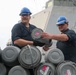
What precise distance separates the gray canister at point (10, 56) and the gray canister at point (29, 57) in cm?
10

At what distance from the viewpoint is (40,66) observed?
12.8ft

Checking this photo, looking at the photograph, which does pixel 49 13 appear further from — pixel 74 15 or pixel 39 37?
pixel 39 37

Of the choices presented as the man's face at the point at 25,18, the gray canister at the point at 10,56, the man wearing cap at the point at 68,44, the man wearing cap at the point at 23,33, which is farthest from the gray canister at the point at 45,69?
the man's face at the point at 25,18

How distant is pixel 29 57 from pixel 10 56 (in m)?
0.26

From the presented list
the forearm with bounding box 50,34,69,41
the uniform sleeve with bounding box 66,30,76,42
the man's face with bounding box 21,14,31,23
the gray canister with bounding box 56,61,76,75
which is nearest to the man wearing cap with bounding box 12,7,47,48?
the man's face with bounding box 21,14,31,23

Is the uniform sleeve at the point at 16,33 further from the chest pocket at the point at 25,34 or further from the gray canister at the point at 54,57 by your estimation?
the gray canister at the point at 54,57

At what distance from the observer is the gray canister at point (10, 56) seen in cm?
397

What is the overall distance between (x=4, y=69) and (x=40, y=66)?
0.47 metres

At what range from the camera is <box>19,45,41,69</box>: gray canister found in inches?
152

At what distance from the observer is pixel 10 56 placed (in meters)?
3.99

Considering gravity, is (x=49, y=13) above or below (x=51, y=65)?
below

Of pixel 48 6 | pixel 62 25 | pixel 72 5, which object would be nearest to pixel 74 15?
pixel 72 5

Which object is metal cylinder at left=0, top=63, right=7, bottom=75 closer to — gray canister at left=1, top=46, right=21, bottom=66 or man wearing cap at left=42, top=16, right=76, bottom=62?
gray canister at left=1, top=46, right=21, bottom=66

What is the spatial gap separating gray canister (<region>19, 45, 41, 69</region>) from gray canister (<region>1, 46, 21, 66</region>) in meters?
0.10
